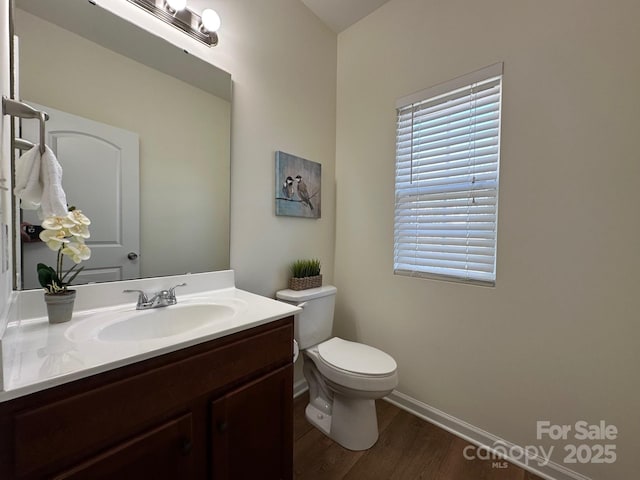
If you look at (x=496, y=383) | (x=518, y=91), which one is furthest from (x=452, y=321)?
(x=518, y=91)

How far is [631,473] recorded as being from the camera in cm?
112

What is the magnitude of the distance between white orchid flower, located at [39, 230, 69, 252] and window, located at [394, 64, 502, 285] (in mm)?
1650

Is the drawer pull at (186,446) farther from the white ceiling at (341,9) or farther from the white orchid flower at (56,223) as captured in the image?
the white ceiling at (341,9)

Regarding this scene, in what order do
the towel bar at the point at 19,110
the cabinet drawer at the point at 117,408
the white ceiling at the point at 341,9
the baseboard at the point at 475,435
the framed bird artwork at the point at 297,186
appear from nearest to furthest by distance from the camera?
the cabinet drawer at the point at 117,408, the towel bar at the point at 19,110, the baseboard at the point at 475,435, the framed bird artwork at the point at 297,186, the white ceiling at the point at 341,9

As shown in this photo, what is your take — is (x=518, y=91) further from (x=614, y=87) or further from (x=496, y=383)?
(x=496, y=383)

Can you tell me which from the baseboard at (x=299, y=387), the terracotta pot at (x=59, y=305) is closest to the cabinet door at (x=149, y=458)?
the terracotta pot at (x=59, y=305)

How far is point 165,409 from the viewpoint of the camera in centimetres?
76

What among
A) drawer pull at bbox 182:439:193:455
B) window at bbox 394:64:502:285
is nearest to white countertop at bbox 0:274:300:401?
drawer pull at bbox 182:439:193:455

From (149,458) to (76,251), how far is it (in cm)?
67

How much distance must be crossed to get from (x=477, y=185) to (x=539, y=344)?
86cm

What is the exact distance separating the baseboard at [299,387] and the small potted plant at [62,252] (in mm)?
1401

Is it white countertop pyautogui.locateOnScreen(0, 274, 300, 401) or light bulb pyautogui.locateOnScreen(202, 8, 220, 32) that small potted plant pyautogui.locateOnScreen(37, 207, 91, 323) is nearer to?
white countertop pyautogui.locateOnScreen(0, 274, 300, 401)

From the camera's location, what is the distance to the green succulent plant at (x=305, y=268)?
1.80 meters

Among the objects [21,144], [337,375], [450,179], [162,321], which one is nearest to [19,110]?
[21,144]
